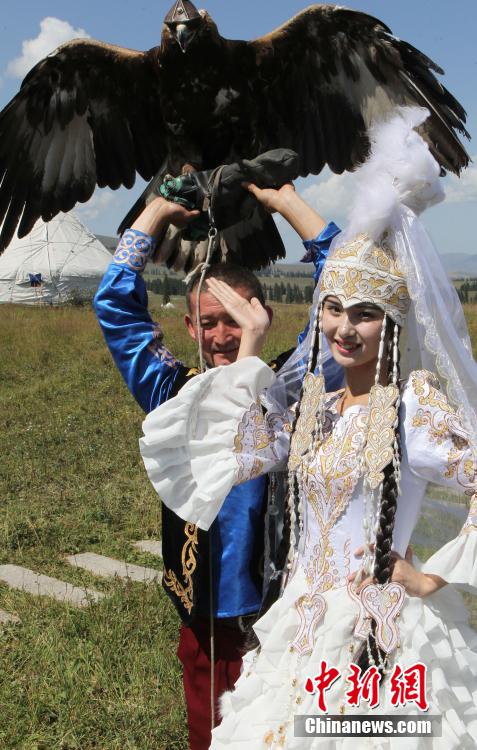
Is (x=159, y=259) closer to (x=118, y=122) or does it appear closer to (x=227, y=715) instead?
(x=118, y=122)

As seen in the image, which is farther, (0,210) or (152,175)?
(152,175)

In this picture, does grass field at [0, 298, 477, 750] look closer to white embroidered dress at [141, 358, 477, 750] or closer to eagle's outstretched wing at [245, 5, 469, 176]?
white embroidered dress at [141, 358, 477, 750]

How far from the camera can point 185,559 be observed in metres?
1.99

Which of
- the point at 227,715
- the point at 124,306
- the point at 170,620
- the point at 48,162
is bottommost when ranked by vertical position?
the point at 170,620

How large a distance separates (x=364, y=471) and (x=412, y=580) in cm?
23

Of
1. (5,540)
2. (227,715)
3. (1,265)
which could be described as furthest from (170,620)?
(1,265)

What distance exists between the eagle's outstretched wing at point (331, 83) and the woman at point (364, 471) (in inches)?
83.0

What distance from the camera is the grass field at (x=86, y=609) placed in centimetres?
273

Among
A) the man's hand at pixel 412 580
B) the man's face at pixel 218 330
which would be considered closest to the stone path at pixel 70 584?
the man's face at pixel 218 330

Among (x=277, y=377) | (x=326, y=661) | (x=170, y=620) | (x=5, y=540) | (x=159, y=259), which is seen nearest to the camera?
(x=326, y=661)

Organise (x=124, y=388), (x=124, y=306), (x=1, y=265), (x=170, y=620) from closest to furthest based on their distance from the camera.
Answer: (x=124, y=306) < (x=170, y=620) < (x=124, y=388) < (x=1, y=265)

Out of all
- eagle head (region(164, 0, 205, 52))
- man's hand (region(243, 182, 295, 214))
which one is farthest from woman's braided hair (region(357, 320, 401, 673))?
eagle head (region(164, 0, 205, 52))

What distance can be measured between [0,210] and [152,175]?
2.68 feet

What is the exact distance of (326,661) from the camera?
4.91 ft
